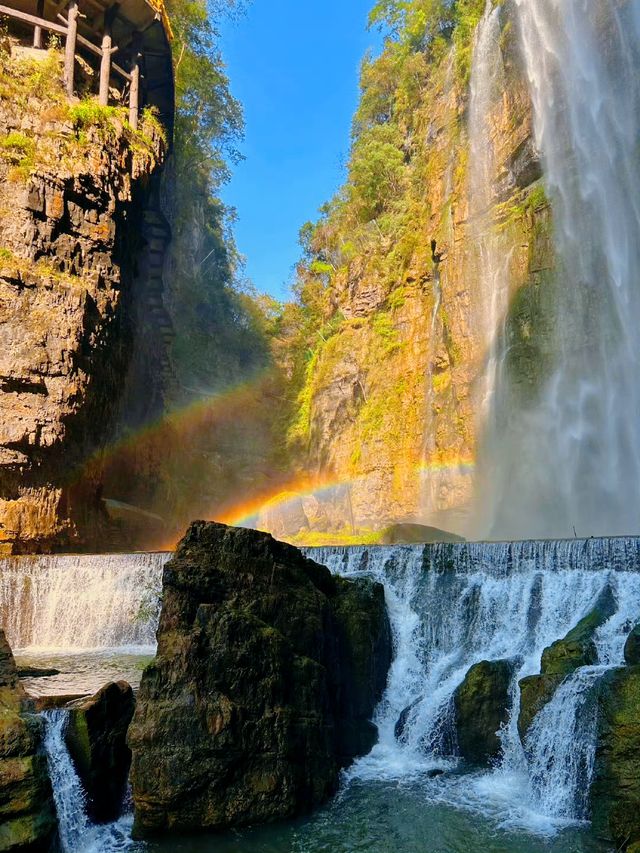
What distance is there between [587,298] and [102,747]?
23347 millimetres

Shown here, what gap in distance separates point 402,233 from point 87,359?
2051 cm

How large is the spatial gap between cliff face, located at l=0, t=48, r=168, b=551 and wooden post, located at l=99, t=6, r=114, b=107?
95 centimetres

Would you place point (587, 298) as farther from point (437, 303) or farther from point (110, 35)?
point (110, 35)

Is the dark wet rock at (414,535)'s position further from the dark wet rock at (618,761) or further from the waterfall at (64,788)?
the waterfall at (64,788)

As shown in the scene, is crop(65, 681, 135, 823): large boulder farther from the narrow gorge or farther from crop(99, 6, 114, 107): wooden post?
crop(99, 6, 114, 107): wooden post

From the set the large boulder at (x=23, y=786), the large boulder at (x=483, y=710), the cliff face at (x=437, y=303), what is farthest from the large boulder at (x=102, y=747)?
the cliff face at (x=437, y=303)

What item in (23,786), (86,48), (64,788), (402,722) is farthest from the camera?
(86,48)

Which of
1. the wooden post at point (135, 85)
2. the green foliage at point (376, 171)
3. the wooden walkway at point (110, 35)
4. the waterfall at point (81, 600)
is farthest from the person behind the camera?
the green foliage at point (376, 171)

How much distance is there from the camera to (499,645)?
13.8 m

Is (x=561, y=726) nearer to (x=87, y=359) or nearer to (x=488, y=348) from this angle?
(x=87, y=359)

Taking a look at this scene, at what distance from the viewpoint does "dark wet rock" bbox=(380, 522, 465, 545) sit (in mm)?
25484

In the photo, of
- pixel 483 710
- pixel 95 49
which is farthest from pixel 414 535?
pixel 95 49

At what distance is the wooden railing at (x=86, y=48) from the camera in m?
24.7

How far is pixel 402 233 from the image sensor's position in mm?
36938
